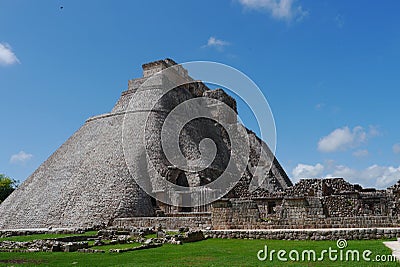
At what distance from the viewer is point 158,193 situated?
102 feet

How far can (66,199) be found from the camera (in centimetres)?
3059

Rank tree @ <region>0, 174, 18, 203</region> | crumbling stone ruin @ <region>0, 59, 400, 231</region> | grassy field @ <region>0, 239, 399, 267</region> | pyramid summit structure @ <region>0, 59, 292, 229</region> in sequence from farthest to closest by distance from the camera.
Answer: tree @ <region>0, 174, 18, 203</region>, pyramid summit structure @ <region>0, 59, 292, 229</region>, crumbling stone ruin @ <region>0, 59, 400, 231</region>, grassy field @ <region>0, 239, 399, 267</region>

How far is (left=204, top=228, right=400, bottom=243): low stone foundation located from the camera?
45.4ft

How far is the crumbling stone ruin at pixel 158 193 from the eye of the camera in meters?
17.7

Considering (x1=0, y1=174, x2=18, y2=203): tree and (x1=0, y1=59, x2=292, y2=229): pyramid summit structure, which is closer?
(x1=0, y1=59, x2=292, y2=229): pyramid summit structure

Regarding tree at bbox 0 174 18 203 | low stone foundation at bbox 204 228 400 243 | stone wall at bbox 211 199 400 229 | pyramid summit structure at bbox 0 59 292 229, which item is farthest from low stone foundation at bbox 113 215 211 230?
tree at bbox 0 174 18 203

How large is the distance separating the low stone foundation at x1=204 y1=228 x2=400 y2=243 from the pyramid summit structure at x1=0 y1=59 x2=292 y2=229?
8.14 m

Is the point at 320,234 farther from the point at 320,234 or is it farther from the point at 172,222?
the point at 172,222

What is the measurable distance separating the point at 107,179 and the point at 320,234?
68.4 feet

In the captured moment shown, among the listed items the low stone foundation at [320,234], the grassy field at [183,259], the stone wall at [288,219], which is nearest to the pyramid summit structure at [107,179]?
the stone wall at [288,219]

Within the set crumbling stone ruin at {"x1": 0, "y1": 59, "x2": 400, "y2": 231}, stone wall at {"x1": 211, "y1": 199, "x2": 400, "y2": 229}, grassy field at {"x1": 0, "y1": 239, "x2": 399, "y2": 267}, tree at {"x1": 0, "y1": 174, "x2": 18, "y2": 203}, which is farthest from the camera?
tree at {"x1": 0, "y1": 174, "x2": 18, "y2": 203}

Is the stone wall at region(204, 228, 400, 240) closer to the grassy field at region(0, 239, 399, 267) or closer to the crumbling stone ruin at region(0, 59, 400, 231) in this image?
the grassy field at region(0, 239, 399, 267)

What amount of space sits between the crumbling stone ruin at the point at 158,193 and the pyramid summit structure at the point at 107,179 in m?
0.08

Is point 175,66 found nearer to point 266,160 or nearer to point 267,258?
point 266,160
